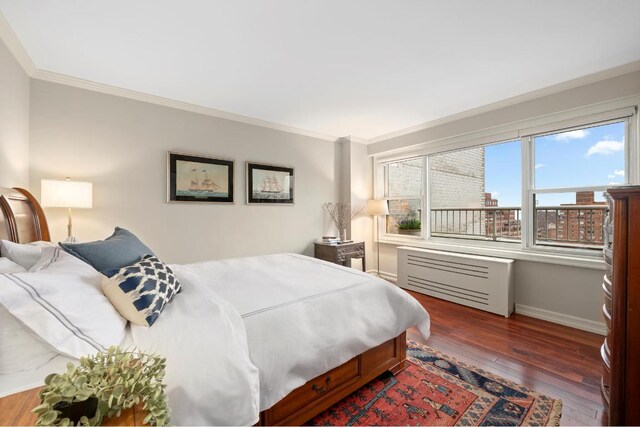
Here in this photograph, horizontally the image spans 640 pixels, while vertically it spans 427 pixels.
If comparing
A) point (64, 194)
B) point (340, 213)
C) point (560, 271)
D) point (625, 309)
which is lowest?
point (560, 271)

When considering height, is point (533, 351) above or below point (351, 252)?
below

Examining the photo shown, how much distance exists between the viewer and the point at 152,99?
10.0ft

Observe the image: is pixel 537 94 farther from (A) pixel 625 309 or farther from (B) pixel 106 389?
(B) pixel 106 389

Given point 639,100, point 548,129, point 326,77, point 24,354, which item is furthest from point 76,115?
point 639,100

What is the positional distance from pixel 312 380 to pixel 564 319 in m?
2.91

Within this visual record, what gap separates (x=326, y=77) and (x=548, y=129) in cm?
247

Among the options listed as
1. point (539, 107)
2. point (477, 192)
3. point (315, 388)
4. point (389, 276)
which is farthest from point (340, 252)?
point (539, 107)

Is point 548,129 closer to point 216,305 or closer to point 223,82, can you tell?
point 223,82

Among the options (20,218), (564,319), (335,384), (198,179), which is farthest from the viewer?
(198,179)

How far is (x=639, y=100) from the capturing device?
2.40m

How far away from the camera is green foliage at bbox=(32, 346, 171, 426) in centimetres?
61

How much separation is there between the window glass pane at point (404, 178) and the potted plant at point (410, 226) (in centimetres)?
43

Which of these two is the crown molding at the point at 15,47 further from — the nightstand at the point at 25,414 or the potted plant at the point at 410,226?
the potted plant at the point at 410,226

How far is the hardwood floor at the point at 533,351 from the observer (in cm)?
180
